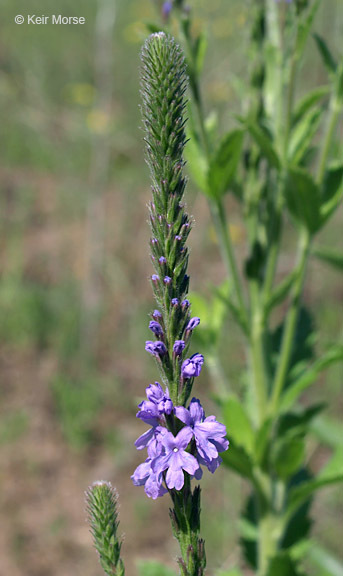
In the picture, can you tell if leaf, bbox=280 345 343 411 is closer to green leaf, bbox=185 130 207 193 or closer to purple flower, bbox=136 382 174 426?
green leaf, bbox=185 130 207 193

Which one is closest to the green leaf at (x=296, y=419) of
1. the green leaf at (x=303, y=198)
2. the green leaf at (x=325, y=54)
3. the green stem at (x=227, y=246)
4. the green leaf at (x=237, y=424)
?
the green leaf at (x=237, y=424)

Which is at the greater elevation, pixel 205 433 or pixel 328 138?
pixel 328 138

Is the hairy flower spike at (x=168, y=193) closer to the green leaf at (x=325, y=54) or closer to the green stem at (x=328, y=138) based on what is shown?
the green stem at (x=328, y=138)

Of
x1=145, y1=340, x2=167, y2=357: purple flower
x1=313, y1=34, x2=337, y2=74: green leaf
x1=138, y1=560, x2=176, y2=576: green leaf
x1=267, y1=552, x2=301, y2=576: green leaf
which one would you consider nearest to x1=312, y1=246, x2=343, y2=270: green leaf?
x1=313, y1=34, x2=337, y2=74: green leaf

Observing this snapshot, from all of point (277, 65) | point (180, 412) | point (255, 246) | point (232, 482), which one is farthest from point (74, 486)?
point (180, 412)

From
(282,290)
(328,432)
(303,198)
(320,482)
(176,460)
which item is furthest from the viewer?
(328,432)

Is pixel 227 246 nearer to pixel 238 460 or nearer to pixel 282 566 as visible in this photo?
pixel 238 460

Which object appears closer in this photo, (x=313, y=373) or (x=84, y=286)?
(x=313, y=373)

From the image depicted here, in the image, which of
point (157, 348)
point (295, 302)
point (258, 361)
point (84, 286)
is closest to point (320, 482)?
point (258, 361)
